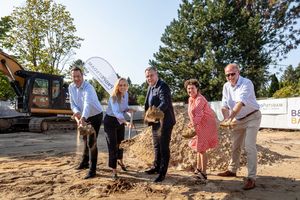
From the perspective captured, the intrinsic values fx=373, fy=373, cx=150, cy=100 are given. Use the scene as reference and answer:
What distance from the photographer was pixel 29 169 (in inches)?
287

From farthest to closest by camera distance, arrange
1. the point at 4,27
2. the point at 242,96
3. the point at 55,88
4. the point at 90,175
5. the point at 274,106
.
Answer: the point at 4,27
the point at 274,106
the point at 55,88
the point at 90,175
the point at 242,96

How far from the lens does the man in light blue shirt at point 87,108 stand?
20.3 ft

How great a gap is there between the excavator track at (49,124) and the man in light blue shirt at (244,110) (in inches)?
490

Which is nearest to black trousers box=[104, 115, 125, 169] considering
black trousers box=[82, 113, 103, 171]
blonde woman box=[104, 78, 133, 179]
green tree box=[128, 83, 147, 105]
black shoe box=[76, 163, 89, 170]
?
blonde woman box=[104, 78, 133, 179]

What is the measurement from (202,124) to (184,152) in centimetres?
179

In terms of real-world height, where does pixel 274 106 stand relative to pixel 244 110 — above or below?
below

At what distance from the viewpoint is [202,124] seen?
609cm

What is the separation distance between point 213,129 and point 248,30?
2743cm

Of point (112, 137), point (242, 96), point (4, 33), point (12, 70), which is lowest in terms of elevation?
point (112, 137)

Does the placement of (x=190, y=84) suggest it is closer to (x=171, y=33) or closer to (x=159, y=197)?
(x=159, y=197)

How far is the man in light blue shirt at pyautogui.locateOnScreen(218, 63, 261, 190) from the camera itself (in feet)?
18.5

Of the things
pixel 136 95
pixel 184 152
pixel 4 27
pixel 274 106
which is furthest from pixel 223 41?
pixel 136 95

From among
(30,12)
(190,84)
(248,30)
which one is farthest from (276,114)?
(30,12)

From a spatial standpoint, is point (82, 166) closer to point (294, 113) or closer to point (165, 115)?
point (165, 115)
